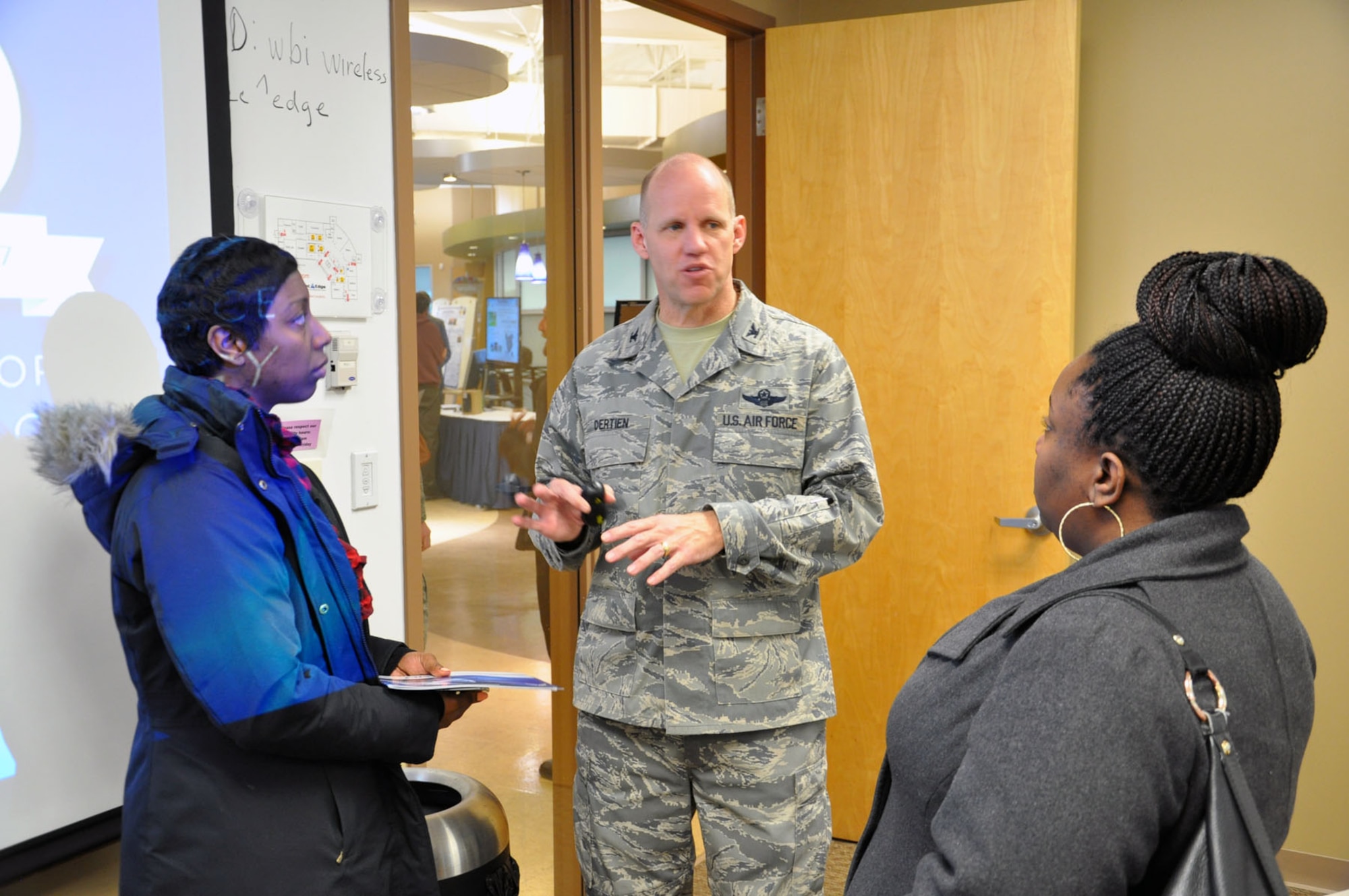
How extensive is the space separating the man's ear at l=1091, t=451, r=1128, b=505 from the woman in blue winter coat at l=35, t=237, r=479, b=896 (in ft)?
2.84

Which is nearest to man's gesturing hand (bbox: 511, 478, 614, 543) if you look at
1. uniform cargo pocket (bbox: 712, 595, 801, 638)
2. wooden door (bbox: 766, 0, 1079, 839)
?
uniform cargo pocket (bbox: 712, 595, 801, 638)

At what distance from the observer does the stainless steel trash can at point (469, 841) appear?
5.56 feet

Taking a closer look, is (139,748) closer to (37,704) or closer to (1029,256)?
(37,704)

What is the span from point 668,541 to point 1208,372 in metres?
0.88

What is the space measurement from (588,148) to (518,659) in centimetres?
136

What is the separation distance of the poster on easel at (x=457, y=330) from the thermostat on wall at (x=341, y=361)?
329 millimetres

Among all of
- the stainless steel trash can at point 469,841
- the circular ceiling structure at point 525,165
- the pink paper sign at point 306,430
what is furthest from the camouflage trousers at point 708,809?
the circular ceiling structure at point 525,165

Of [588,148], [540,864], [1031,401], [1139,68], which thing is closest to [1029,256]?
[1031,401]

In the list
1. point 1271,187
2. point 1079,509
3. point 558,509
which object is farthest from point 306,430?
point 1271,187

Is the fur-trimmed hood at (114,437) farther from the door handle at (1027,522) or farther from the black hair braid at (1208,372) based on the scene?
the door handle at (1027,522)

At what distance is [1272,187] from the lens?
2.75 m

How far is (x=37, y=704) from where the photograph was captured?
148 centimetres

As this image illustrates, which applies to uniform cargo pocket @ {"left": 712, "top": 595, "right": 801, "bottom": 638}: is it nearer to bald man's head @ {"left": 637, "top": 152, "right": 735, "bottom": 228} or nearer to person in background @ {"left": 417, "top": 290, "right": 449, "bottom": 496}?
bald man's head @ {"left": 637, "top": 152, "right": 735, "bottom": 228}

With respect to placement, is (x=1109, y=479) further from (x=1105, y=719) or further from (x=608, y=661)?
(x=608, y=661)
